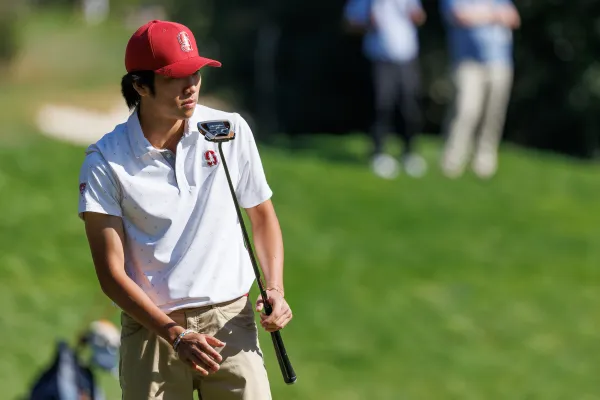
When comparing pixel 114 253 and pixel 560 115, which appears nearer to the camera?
pixel 114 253

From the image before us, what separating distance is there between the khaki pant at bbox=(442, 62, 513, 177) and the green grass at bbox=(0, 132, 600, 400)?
→ 0.38 m

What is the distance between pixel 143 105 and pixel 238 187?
1.28ft

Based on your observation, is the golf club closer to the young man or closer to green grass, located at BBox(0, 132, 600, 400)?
the young man

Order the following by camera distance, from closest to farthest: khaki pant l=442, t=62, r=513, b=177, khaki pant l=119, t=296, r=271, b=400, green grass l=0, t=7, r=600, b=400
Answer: khaki pant l=119, t=296, r=271, b=400 → green grass l=0, t=7, r=600, b=400 → khaki pant l=442, t=62, r=513, b=177

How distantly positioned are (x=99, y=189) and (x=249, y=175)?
0.49 m

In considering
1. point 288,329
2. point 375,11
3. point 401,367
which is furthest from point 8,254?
point 375,11

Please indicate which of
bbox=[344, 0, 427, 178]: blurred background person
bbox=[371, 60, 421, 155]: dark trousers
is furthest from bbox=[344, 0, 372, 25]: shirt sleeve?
bbox=[371, 60, 421, 155]: dark trousers

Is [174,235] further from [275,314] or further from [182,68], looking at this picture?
[182,68]

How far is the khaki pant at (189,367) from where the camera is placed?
4023 mm

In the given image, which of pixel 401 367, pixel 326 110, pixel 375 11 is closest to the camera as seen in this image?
pixel 401 367

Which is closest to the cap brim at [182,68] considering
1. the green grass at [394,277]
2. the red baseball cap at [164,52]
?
the red baseball cap at [164,52]

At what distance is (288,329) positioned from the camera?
29.5 feet

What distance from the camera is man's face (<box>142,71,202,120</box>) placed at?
390cm

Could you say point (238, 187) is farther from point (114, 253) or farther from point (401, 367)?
point (401, 367)
